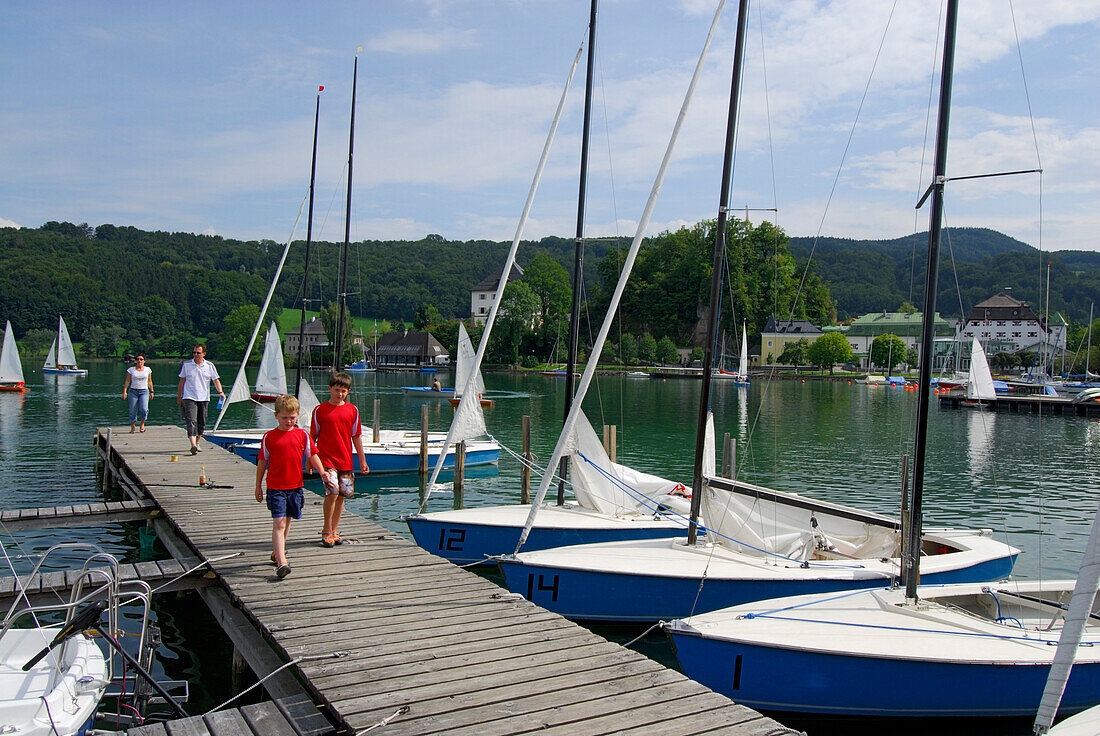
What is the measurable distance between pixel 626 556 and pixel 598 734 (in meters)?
5.60

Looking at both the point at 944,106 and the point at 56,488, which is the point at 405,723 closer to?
the point at 944,106

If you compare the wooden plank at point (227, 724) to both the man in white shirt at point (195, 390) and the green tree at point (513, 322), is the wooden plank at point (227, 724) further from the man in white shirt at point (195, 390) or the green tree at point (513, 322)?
the green tree at point (513, 322)

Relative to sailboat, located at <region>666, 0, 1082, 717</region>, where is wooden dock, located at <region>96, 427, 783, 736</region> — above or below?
above

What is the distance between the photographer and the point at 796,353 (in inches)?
4653

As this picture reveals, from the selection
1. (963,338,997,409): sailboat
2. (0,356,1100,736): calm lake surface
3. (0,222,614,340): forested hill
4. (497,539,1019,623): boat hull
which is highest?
(0,222,614,340): forested hill

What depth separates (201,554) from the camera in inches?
371

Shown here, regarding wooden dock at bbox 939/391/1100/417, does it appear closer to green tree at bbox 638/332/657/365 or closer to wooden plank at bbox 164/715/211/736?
green tree at bbox 638/332/657/365

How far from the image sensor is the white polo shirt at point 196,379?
54.5 ft

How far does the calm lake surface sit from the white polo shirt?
310 cm

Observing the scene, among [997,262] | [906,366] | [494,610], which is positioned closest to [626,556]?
[494,610]

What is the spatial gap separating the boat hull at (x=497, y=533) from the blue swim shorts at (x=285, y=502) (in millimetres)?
4047

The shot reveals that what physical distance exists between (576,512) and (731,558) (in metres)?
3.37

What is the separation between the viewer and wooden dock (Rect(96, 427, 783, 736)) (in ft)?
17.5

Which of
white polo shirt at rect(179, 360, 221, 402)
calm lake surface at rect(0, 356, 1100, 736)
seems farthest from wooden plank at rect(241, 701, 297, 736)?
white polo shirt at rect(179, 360, 221, 402)
